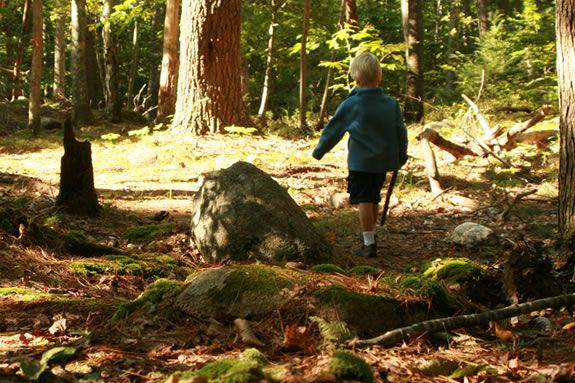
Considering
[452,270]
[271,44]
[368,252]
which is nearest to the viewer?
[452,270]

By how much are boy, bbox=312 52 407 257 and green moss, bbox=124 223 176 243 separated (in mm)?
1676

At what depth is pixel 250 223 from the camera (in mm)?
5195

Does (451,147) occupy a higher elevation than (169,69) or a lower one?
lower

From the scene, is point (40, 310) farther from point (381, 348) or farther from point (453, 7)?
point (453, 7)

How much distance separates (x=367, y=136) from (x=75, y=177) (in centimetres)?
318

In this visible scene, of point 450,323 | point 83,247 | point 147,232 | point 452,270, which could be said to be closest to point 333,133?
point 147,232

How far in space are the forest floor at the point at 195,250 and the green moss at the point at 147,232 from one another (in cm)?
9

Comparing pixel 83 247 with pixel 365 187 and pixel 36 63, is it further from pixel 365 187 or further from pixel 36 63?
pixel 36 63

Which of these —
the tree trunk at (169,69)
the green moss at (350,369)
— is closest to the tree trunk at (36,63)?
the tree trunk at (169,69)

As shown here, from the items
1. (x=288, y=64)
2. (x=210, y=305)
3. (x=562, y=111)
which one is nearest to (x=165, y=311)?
(x=210, y=305)

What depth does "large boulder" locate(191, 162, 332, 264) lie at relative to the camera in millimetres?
5039

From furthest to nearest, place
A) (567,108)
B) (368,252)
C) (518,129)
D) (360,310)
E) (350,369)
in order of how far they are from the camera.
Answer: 1. (518,129)
2. (368,252)
3. (567,108)
4. (360,310)
5. (350,369)

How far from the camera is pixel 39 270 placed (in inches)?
178

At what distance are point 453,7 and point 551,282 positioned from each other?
98.1 ft
